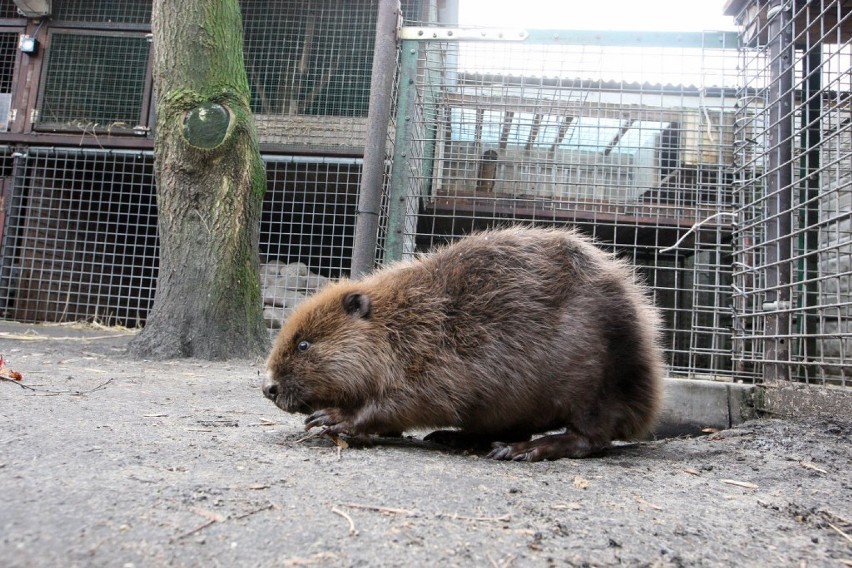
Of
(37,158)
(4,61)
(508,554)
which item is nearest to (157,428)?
(508,554)

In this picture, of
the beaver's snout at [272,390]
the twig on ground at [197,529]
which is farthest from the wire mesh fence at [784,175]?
the twig on ground at [197,529]

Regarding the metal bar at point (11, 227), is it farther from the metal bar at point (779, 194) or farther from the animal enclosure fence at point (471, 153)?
the metal bar at point (779, 194)

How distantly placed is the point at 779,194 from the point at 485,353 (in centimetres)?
221

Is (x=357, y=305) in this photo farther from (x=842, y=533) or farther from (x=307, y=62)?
(x=307, y=62)

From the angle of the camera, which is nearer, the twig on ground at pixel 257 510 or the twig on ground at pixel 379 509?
the twig on ground at pixel 257 510

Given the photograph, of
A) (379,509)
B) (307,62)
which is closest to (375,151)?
(379,509)

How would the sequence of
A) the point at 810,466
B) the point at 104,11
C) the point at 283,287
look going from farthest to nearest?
the point at 104,11, the point at 283,287, the point at 810,466

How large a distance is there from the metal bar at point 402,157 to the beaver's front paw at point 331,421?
1936mm

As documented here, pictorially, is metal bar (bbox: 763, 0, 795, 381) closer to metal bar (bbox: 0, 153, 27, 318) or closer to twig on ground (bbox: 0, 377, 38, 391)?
twig on ground (bbox: 0, 377, 38, 391)

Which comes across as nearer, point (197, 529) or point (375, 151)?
point (197, 529)

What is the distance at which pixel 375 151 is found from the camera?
13.4ft

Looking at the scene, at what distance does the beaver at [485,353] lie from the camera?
2.46 m

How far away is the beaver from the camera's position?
2461 mm

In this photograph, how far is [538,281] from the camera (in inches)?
103
